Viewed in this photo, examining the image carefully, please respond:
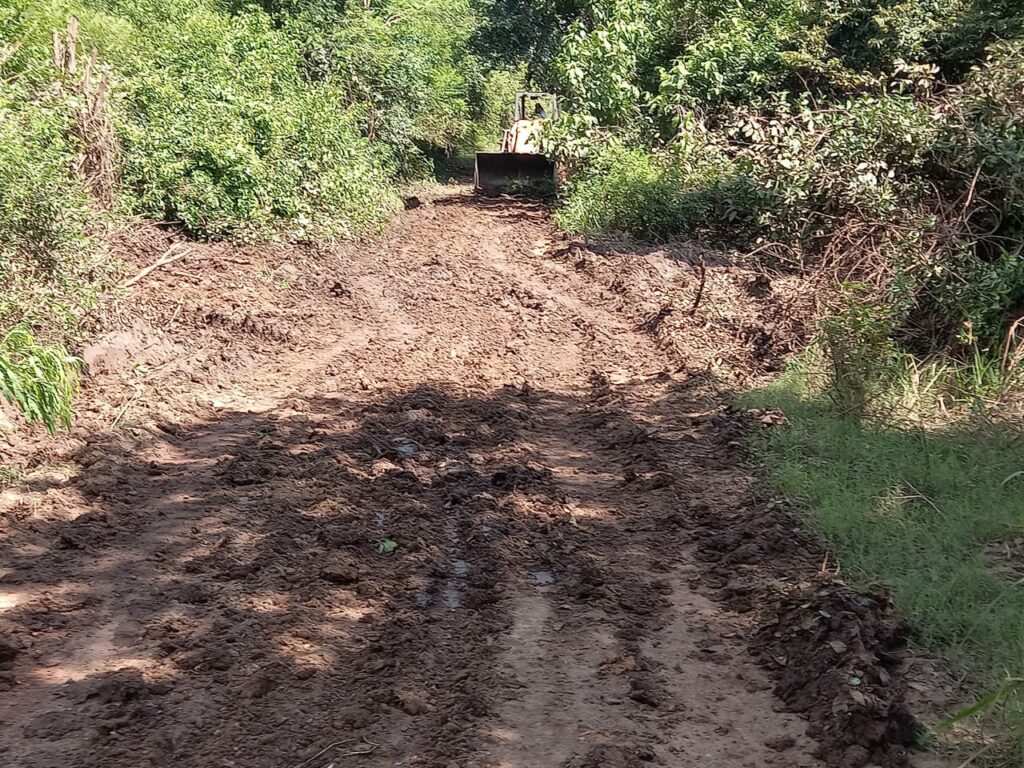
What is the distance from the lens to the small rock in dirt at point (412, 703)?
11.8ft

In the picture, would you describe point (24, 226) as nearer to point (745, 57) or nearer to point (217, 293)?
point (217, 293)

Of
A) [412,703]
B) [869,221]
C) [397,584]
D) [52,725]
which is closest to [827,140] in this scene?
[869,221]

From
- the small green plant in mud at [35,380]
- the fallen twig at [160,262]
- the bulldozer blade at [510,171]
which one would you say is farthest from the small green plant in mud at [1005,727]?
the bulldozer blade at [510,171]

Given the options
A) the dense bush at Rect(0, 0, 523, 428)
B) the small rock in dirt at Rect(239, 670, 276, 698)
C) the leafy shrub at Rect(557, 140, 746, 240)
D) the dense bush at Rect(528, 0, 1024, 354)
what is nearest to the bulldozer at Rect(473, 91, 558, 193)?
the dense bush at Rect(0, 0, 523, 428)

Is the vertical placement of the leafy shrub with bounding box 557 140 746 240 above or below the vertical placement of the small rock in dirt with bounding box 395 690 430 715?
above

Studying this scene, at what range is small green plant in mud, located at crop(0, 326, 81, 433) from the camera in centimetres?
562

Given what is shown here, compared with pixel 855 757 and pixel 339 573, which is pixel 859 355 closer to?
pixel 855 757

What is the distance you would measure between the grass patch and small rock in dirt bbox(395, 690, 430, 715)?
2.14 m

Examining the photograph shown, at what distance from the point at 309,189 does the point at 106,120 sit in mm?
3330

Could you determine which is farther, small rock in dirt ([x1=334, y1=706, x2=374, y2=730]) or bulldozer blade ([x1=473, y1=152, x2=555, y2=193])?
bulldozer blade ([x1=473, y1=152, x2=555, y2=193])

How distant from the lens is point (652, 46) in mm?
17219

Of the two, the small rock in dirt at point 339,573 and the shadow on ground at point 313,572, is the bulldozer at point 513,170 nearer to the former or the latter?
the shadow on ground at point 313,572

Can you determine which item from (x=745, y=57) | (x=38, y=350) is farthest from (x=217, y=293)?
(x=745, y=57)

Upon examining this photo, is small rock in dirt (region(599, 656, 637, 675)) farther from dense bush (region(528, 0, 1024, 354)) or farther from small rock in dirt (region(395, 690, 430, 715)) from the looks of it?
dense bush (region(528, 0, 1024, 354))
